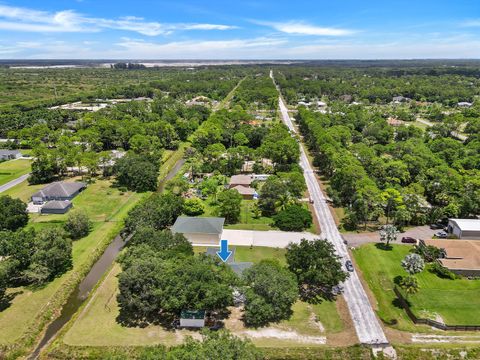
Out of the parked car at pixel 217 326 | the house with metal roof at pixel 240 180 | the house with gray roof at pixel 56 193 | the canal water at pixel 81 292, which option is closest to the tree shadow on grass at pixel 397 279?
the parked car at pixel 217 326

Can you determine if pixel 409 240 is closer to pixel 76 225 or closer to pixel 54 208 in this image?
pixel 76 225

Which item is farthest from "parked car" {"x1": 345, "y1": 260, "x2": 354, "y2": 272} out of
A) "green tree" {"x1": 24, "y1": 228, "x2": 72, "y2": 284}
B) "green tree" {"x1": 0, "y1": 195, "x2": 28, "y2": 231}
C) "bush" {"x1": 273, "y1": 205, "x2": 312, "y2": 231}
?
"green tree" {"x1": 0, "y1": 195, "x2": 28, "y2": 231}

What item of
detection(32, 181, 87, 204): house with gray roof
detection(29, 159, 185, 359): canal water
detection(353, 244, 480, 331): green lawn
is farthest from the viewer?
detection(32, 181, 87, 204): house with gray roof

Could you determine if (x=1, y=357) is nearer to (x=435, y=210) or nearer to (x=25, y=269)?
(x=25, y=269)

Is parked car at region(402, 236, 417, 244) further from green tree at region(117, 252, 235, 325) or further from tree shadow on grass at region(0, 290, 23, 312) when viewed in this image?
tree shadow on grass at region(0, 290, 23, 312)

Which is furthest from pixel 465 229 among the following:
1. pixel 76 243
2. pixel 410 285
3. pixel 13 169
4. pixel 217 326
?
pixel 13 169
